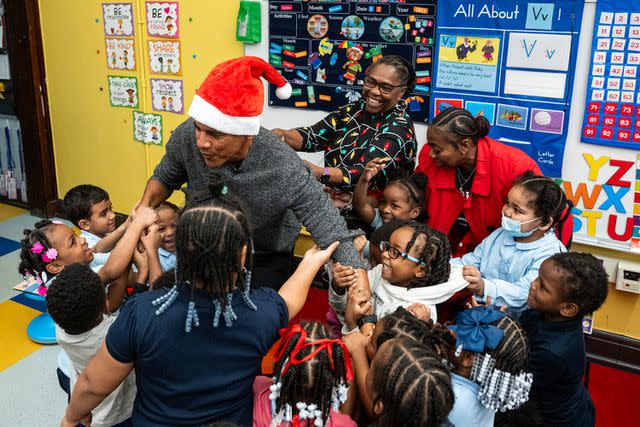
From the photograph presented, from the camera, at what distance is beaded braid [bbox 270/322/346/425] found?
149 cm

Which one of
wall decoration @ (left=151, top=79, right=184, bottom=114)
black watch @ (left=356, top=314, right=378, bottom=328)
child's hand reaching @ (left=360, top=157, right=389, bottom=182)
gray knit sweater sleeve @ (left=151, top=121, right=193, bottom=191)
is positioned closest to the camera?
black watch @ (left=356, top=314, right=378, bottom=328)

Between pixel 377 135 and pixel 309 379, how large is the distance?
139 centimetres

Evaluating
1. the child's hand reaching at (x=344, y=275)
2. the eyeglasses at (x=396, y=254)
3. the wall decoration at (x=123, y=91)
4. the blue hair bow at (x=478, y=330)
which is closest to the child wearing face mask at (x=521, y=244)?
the eyeglasses at (x=396, y=254)

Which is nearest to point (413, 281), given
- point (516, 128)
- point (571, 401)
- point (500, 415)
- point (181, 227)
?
point (500, 415)

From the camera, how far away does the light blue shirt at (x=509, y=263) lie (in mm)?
2105

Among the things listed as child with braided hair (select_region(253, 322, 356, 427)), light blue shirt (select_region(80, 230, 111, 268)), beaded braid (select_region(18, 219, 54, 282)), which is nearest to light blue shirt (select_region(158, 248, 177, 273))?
light blue shirt (select_region(80, 230, 111, 268))

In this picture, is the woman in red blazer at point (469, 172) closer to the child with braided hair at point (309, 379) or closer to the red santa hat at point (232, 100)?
the red santa hat at point (232, 100)

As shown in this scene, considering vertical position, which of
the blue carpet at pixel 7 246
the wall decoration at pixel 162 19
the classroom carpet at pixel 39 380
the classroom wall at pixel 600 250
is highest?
the wall decoration at pixel 162 19

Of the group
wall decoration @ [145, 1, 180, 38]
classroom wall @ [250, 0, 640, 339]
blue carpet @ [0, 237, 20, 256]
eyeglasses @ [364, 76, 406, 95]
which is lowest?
blue carpet @ [0, 237, 20, 256]

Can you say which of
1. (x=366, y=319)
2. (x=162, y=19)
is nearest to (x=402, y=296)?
(x=366, y=319)

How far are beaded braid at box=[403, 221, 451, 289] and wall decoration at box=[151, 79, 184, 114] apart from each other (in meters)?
2.84

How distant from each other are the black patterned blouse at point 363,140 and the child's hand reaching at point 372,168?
43 mm

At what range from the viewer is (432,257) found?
77.9 inches

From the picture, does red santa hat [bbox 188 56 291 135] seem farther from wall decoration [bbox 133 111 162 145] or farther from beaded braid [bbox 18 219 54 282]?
wall decoration [bbox 133 111 162 145]
